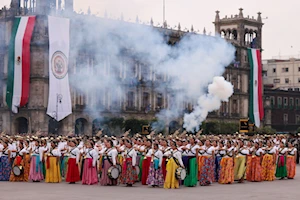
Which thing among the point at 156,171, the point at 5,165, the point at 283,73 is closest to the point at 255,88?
the point at 283,73

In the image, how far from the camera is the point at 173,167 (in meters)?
29.1

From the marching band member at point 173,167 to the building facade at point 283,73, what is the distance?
99.2 metres

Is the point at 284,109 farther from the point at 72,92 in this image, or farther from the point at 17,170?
the point at 17,170

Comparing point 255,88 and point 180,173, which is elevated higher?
point 255,88

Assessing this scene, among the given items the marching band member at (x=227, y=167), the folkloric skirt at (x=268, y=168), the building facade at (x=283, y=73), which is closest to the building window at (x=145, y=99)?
the building facade at (x=283, y=73)

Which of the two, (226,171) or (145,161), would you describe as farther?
(226,171)

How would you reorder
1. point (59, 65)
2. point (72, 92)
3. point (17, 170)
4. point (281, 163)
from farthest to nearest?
point (72, 92), point (59, 65), point (281, 163), point (17, 170)

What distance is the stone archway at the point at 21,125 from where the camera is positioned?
74.6 meters

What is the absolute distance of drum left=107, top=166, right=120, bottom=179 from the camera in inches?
1180

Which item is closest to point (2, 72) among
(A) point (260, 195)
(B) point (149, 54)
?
(B) point (149, 54)

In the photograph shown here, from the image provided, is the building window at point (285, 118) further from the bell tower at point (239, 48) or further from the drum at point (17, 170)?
the drum at point (17, 170)

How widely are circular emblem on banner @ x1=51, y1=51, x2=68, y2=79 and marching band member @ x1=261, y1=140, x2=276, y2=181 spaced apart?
36935 millimetres

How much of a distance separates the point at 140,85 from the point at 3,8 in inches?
657

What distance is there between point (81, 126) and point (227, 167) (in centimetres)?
4631
